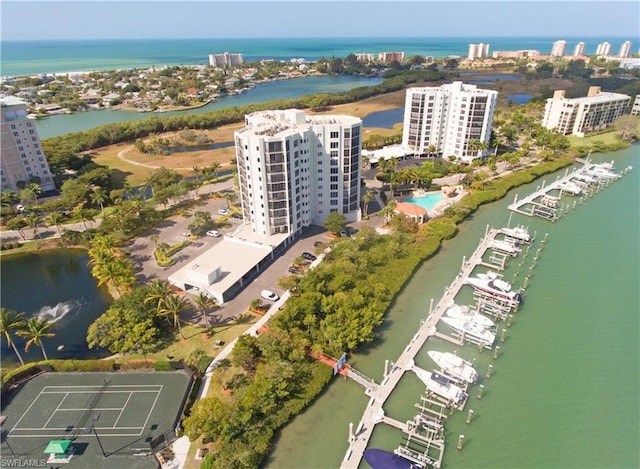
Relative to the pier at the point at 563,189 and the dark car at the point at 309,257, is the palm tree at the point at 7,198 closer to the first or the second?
the dark car at the point at 309,257

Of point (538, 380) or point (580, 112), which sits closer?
point (538, 380)

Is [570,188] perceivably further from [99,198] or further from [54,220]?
[54,220]

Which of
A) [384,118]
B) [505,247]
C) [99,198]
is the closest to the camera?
[505,247]

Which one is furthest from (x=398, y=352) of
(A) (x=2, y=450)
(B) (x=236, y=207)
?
(B) (x=236, y=207)

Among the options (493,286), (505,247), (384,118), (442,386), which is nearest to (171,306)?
(442,386)

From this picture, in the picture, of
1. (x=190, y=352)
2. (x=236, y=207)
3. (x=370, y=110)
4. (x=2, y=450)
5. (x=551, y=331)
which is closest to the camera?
(x=2, y=450)

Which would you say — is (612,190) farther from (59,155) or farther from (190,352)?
(59,155)
